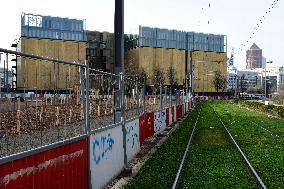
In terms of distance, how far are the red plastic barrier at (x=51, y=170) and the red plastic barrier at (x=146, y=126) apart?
915 centimetres

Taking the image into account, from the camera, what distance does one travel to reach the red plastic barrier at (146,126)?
685 inches

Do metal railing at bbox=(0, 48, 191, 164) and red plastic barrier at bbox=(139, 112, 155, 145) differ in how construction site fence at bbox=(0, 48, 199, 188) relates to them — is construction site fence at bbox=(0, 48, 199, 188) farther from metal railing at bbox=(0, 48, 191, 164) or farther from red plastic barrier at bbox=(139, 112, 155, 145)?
red plastic barrier at bbox=(139, 112, 155, 145)

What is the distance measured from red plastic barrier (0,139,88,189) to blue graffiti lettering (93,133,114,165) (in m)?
0.75

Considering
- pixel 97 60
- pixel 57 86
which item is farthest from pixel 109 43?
pixel 57 86

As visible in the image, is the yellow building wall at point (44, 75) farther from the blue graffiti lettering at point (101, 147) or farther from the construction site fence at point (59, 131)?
the blue graffiti lettering at point (101, 147)

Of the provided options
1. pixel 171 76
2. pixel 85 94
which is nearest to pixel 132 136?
pixel 85 94

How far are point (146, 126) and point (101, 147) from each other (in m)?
9.87

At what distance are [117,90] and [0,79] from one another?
24.6ft

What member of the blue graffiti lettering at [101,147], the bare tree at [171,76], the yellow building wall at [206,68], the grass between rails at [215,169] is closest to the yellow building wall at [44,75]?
the blue graffiti lettering at [101,147]

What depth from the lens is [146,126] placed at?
1933cm

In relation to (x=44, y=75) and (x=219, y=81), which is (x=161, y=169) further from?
(x=219, y=81)

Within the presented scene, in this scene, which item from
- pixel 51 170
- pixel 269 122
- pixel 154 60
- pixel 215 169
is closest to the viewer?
pixel 51 170

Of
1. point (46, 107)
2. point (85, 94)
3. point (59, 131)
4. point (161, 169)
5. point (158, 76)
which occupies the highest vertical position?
point (158, 76)

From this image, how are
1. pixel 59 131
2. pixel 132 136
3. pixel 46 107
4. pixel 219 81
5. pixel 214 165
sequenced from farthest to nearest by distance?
pixel 219 81, pixel 132 136, pixel 214 165, pixel 59 131, pixel 46 107
